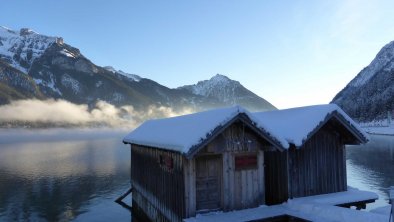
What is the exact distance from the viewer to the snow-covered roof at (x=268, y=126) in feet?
56.0

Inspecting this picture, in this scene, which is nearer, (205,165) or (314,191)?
(205,165)

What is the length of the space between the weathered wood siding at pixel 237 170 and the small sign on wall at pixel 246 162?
0.11 meters

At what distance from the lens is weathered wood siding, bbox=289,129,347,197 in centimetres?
2144

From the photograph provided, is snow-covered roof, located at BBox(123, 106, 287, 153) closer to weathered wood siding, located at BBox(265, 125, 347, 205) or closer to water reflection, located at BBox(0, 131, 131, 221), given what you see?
weathered wood siding, located at BBox(265, 125, 347, 205)

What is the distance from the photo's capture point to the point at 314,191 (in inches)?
862

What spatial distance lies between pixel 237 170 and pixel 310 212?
14.1ft

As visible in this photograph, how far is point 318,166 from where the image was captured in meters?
22.2

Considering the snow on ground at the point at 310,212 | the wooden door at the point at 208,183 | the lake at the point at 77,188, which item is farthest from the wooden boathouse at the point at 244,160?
the lake at the point at 77,188

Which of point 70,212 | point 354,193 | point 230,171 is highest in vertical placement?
point 230,171

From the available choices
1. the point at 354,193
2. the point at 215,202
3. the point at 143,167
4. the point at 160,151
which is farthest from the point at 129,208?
the point at 354,193

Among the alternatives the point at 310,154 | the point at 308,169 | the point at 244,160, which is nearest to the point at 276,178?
the point at 308,169

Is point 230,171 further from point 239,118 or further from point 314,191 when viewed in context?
point 314,191

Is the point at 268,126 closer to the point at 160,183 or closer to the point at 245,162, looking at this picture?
the point at 245,162

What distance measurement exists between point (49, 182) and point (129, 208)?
24609mm
